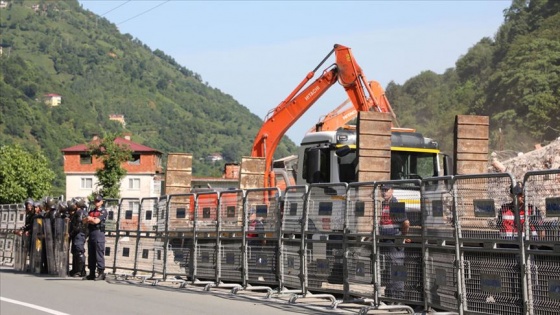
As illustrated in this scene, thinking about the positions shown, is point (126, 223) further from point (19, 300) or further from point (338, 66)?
point (338, 66)

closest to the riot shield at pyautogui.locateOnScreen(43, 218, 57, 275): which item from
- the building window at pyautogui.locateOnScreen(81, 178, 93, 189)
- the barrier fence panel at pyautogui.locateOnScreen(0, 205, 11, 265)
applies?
the barrier fence panel at pyautogui.locateOnScreen(0, 205, 11, 265)

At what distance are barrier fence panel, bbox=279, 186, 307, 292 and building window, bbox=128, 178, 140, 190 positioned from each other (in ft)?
392

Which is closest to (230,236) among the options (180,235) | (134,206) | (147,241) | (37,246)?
(180,235)

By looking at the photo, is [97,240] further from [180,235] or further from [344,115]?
[344,115]

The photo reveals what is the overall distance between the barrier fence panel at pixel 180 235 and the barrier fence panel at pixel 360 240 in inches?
225

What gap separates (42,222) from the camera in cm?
2591

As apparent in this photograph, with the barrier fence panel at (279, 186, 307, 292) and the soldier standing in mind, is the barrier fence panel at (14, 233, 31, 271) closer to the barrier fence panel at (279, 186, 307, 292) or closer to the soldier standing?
the soldier standing

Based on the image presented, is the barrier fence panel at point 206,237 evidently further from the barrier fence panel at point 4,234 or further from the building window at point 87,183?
the building window at point 87,183

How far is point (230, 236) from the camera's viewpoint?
18875 millimetres

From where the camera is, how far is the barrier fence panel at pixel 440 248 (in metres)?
12.3

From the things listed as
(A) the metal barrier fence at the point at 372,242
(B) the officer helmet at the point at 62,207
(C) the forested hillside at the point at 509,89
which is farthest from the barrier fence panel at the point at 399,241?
(C) the forested hillside at the point at 509,89

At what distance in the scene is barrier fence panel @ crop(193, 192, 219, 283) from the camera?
1936 cm

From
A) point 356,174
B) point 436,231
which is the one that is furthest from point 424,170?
point 436,231

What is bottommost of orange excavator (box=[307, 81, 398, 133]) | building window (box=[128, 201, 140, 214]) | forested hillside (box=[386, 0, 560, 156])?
building window (box=[128, 201, 140, 214])
